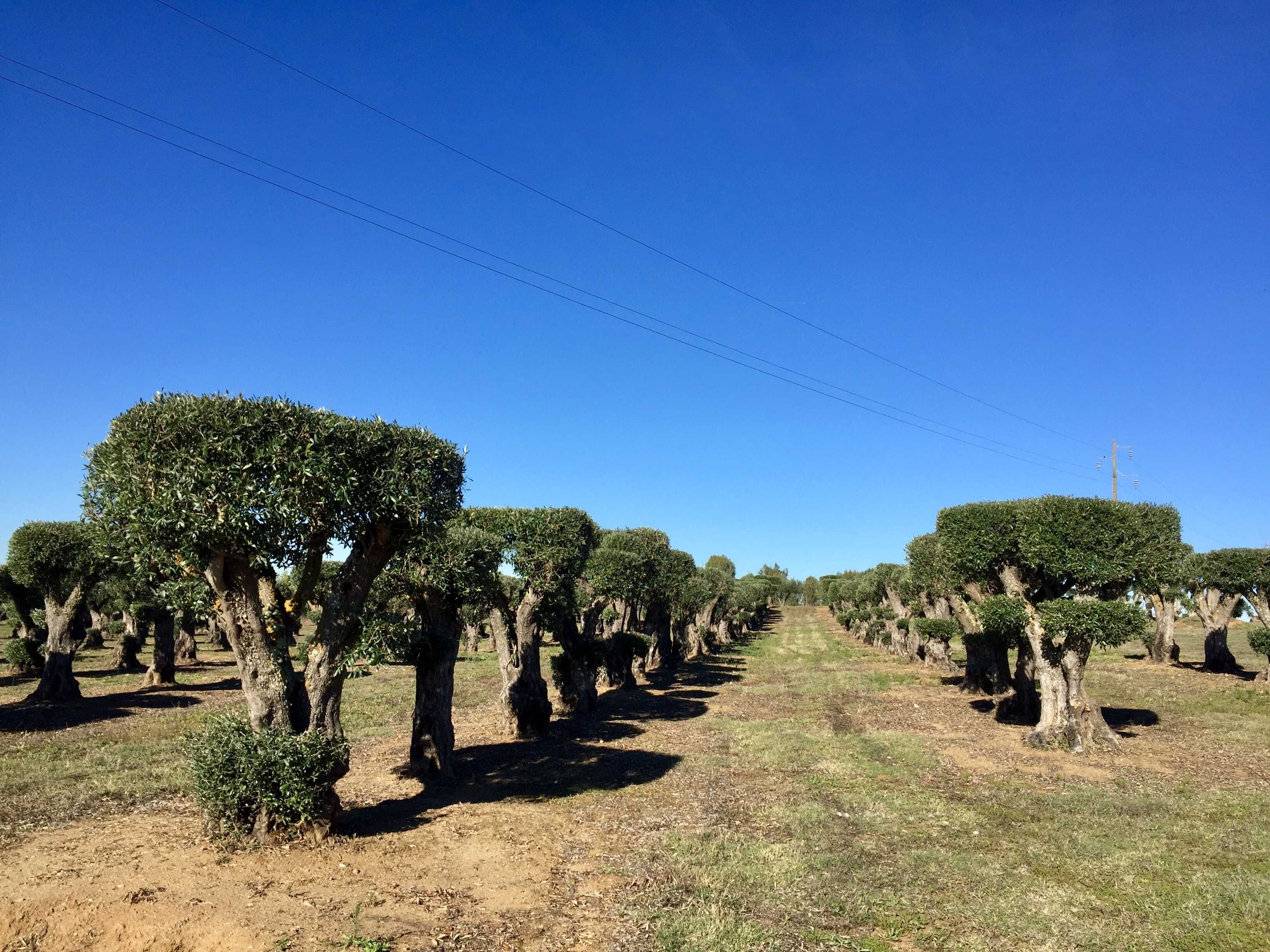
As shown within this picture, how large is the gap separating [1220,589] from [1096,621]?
83.6ft

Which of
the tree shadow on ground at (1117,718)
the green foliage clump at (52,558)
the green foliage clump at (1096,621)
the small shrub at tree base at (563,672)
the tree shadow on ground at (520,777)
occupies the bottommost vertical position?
the tree shadow on ground at (1117,718)

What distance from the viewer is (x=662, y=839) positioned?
41.7 feet

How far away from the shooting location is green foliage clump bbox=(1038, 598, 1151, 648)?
61.6 feet

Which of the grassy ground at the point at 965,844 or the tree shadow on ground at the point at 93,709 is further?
the tree shadow on ground at the point at 93,709

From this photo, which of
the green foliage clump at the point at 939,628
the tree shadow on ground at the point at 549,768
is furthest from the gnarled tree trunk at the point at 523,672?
the green foliage clump at the point at 939,628

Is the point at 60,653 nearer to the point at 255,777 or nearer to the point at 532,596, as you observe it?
the point at 532,596

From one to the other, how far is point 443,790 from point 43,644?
30.1 metres

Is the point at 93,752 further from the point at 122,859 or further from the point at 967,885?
the point at 967,885

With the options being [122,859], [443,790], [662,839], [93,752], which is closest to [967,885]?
[662,839]

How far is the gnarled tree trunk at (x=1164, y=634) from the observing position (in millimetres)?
43375

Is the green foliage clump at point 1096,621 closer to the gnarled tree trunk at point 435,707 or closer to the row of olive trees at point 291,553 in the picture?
the row of olive trees at point 291,553

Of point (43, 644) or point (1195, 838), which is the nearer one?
point (1195, 838)

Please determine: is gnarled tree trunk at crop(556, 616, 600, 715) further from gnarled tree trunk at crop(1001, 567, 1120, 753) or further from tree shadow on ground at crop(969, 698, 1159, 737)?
tree shadow on ground at crop(969, 698, 1159, 737)

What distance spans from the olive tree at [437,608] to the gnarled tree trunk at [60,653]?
1891 centimetres
